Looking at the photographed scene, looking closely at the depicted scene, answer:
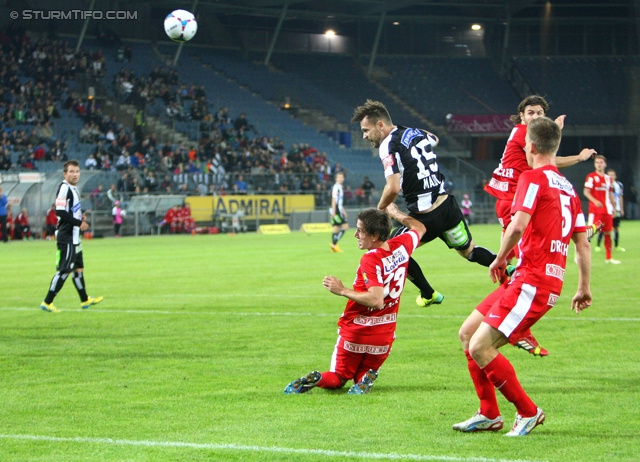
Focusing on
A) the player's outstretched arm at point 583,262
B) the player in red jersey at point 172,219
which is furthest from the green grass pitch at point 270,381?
the player in red jersey at point 172,219

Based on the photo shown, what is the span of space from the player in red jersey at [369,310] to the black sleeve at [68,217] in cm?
691

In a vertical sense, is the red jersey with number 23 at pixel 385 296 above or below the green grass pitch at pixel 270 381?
above

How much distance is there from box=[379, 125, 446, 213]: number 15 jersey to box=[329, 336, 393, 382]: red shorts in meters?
1.90

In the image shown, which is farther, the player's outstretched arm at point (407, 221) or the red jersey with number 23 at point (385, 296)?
the player's outstretched arm at point (407, 221)

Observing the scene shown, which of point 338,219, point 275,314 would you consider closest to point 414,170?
point 275,314

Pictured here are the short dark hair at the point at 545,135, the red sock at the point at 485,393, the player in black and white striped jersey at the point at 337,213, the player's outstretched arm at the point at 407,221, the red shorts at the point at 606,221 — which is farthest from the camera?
the player in black and white striped jersey at the point at 337,213

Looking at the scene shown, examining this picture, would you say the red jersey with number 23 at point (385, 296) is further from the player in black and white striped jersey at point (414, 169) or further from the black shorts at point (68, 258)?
the black shorts at point (68, 258)

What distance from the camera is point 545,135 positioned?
5.71 meters

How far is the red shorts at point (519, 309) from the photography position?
5.61 m

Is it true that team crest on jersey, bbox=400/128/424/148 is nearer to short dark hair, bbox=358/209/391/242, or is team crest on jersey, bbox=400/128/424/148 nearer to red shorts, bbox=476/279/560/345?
short dark hair, bbox=358/209/391/242

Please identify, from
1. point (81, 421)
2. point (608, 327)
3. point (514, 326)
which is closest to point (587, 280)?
point (514, 326)

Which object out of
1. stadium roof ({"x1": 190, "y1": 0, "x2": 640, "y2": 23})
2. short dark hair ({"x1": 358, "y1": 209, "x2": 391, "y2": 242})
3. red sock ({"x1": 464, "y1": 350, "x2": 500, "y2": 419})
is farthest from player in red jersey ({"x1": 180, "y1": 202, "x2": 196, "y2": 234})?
red sock ({"x1": 464, "y1": 350, "x2": 500, "y2": 419})

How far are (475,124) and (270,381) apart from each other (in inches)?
1955

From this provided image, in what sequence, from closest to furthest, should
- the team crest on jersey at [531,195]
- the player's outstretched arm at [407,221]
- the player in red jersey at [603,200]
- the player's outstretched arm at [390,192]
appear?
the team crest on jersey at [531,195] → the player's outstretched arm at [407,221] → the player's outstretched arm at [390,192] → the player in red jersey at [603,200]
